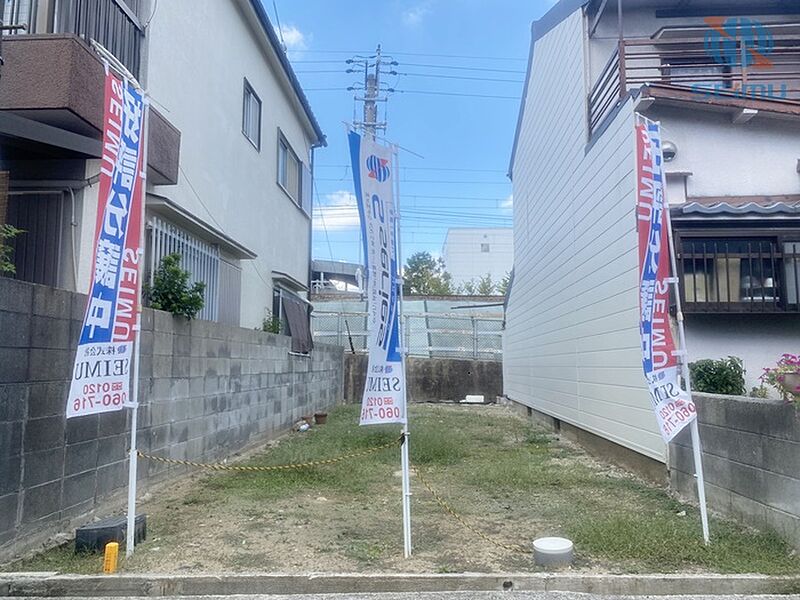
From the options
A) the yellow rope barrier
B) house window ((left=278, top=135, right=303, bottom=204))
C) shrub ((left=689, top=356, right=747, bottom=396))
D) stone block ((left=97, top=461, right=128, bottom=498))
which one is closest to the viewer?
the yellow rope barrier

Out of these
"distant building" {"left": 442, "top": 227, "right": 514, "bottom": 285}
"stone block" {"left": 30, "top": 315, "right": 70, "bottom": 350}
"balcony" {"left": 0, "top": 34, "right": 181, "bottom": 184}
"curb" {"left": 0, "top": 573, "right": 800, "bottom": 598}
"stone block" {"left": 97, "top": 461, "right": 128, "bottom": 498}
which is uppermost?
"distant building" {"left": 442, "top": 227, "right": 514, "bottom": 285}

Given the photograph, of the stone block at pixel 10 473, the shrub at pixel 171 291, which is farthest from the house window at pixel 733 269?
the stone block at pixel 10 473

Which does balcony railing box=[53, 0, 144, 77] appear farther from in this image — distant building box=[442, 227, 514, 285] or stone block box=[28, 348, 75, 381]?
distant building box=[442, 227, 514, 285]

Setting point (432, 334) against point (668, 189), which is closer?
point (668, 189)

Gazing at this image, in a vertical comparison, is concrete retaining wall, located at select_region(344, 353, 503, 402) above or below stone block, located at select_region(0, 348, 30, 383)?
below

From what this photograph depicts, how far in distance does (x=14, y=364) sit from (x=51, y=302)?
0.61m

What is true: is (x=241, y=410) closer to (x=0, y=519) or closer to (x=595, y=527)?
(x=0, y=519)

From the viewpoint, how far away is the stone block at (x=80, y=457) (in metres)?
4.82

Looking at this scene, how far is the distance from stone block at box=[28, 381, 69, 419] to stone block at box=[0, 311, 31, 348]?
33cm

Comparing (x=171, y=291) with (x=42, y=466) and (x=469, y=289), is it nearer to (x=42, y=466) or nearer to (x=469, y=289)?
(x=42, y=466)

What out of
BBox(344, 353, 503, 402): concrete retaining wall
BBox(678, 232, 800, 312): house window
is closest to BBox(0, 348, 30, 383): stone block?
BBox(678, 232, 800, 312): house window

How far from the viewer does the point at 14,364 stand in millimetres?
4199

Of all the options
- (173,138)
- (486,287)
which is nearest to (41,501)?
(173,138)

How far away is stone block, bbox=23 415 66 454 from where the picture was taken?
4.33 m
